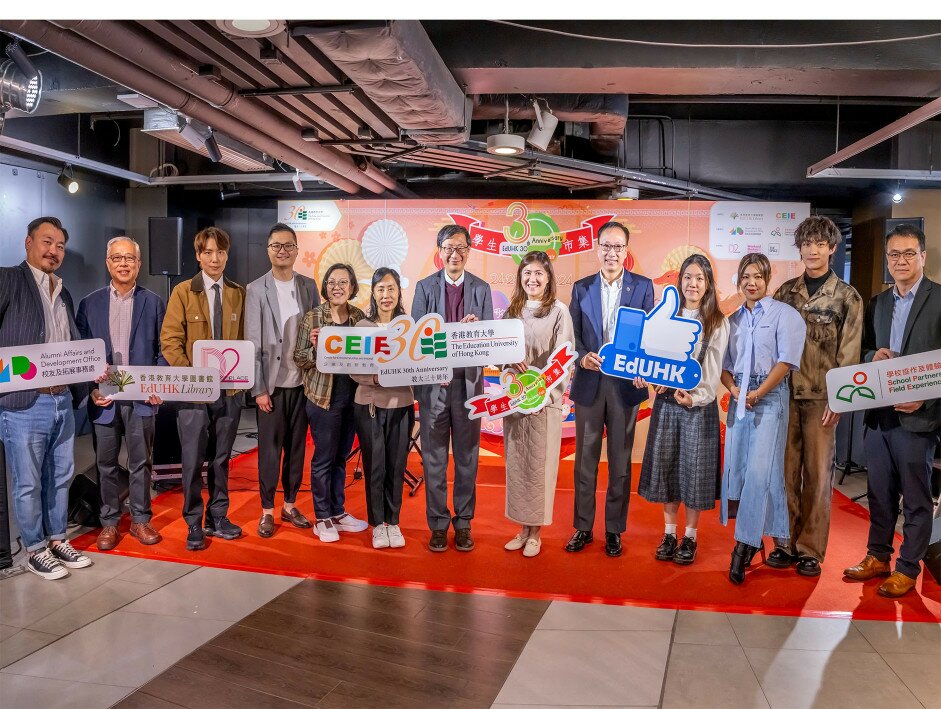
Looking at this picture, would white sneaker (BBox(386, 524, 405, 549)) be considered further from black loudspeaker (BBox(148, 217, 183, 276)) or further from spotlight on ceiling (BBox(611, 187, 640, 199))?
spotlight on ceiling (BBox(611, 187, 640, 199))

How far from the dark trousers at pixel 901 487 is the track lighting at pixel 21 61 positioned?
5175 millimetres

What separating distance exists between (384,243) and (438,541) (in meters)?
2.21

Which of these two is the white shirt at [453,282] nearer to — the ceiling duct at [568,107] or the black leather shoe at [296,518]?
the ceiling duct at [568,107]

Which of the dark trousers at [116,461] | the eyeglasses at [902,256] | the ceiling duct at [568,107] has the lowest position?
the dark trousers at [116,461]

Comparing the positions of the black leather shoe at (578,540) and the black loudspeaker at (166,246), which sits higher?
the black loudspeaker at (166,246)

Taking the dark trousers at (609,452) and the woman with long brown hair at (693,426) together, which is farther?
the dark trousers at (609,452)

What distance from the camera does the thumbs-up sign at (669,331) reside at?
3.88 metres

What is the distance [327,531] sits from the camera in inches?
168

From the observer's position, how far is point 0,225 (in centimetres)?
525

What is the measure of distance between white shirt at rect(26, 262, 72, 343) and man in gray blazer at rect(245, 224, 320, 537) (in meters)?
0.99

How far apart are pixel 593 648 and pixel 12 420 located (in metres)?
3.25

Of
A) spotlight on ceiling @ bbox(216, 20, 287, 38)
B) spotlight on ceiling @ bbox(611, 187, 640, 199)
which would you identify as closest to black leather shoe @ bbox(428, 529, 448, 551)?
spotlight on ceiling @ bbox(216, 20, 287, 38)

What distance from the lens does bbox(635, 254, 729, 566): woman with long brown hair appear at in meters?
3.85

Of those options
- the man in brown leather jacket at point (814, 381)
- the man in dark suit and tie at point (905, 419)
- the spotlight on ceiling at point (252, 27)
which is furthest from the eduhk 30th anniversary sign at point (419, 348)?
the man in dark suit and tie at point (905, 419)
